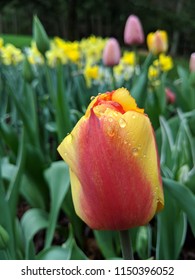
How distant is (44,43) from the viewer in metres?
1.22

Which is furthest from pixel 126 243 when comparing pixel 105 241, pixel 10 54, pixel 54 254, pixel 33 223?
pixel 10 54

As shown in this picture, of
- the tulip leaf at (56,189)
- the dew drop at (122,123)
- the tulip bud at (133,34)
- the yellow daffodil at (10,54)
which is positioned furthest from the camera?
the yellow daffodil at (10,54)

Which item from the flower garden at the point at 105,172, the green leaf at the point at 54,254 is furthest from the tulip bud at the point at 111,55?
the green leaf at the point at 54,254

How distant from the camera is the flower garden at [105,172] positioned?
1.53 feet

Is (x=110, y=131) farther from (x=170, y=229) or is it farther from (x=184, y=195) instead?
(x=170, y=229)

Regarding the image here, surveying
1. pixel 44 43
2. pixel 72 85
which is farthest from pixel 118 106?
pixel 72 85

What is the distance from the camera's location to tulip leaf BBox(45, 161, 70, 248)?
1.14 m

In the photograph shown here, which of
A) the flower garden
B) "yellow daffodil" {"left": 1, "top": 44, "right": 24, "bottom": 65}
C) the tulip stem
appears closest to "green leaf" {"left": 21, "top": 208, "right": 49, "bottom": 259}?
the flower garden

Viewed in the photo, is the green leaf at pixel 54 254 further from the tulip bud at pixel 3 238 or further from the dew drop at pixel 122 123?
the dew drop at pixel 122 123

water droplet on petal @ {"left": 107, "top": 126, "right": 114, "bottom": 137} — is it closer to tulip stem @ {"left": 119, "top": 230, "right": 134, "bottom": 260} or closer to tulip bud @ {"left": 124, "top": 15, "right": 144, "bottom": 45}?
tulip stem @ {"left": 119, "top": 230, "right": 134, "bottom": 260}

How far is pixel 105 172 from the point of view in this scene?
472 millimetres

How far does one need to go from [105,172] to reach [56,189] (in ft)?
2.44

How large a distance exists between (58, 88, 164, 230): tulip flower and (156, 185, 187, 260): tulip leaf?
46 cm

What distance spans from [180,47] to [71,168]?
16727 mm
